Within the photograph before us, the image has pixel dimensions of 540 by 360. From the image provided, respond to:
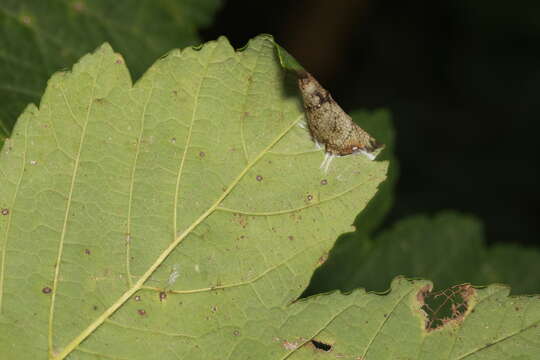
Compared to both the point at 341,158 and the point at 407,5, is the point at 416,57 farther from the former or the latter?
the point at 341,158

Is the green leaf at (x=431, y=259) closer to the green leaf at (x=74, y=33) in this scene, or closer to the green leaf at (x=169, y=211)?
the green leaf at (x=169, y=211)

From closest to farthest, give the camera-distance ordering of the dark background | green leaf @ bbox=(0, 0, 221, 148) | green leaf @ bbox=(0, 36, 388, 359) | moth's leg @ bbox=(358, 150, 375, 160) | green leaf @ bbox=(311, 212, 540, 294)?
green leaf @ bbox=(0, 36, 388, 359)
moth's leg @ bbox=(358, 150, 375, 160)
green leaf @ bbox=(0, 0, 221, 148)
green leaf @ bbox=(311, 212, 540, 294)
the dark background

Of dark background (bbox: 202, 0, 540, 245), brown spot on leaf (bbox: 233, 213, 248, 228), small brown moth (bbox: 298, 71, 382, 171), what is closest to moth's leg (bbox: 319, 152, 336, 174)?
small brown moth (bbox: 298, 71, 382, 171)

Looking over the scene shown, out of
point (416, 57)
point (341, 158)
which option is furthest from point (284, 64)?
point (416, 57)

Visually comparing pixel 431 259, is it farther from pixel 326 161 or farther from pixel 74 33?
pixel 74 33

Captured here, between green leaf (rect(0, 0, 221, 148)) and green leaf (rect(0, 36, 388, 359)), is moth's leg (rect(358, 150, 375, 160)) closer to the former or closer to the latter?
green leaf (rect(0, 36, 388, 359))
